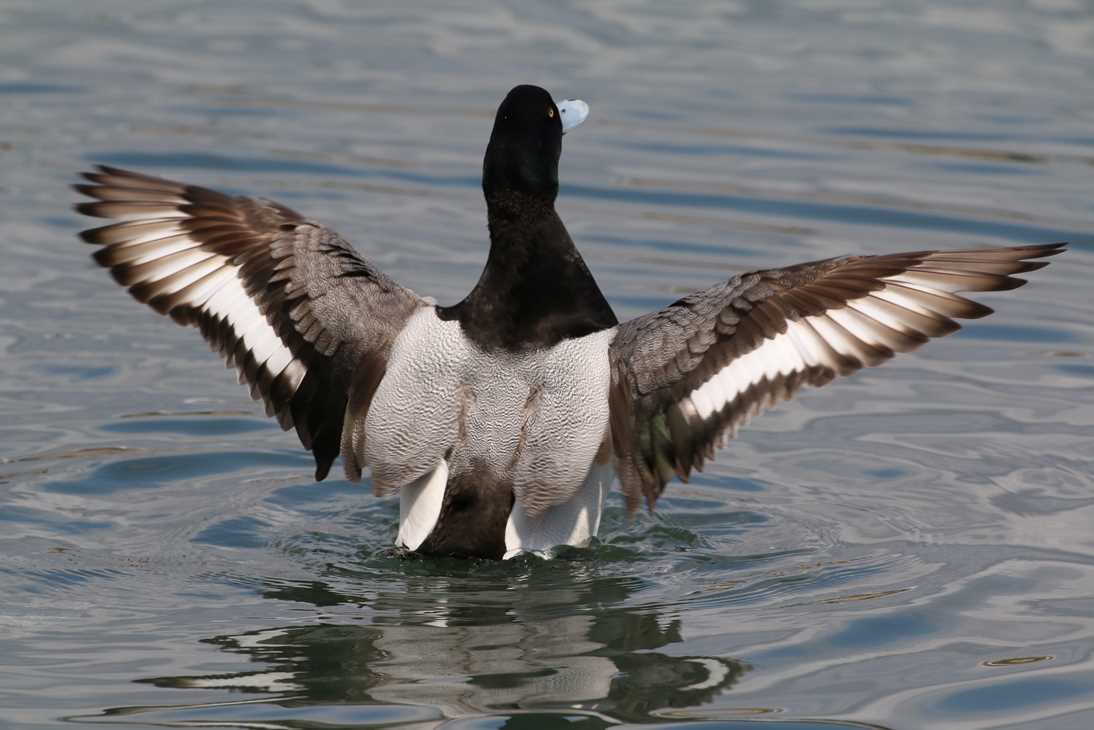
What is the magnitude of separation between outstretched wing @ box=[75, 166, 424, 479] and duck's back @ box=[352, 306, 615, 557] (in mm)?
Answer: 199

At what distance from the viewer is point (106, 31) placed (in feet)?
52.3

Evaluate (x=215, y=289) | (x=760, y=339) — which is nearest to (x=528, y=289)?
(x=760, y=339)

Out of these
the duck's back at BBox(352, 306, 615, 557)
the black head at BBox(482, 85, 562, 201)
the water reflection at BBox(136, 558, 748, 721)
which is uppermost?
the black head at BBox(482, 85, 562, 201)

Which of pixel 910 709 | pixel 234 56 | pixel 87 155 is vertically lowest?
pixel 910 709

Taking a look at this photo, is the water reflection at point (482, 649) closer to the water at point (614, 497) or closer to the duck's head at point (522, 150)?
the water at point (614, 497)

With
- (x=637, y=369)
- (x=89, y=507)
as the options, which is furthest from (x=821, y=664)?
(x=89, y=507)

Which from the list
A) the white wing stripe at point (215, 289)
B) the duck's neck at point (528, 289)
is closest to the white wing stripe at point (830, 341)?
the duck's neck at point (528, 289)

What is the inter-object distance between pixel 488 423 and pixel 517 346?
0.97 feet

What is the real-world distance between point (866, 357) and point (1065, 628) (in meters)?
1.12

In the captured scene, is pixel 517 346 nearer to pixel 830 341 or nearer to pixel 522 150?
pixel 522 150

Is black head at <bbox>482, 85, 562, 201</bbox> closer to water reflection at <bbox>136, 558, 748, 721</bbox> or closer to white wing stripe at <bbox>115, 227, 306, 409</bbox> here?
white wing stripe at <bbox>115, 227, 306, 409</bbox>

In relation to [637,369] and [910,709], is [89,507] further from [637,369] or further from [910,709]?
[910,709]

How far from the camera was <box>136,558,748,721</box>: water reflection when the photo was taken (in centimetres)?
542

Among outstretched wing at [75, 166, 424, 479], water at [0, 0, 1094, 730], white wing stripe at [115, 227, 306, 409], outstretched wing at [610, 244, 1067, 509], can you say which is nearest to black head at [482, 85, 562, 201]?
outstretched wing at [75, 166, 424, 479]
